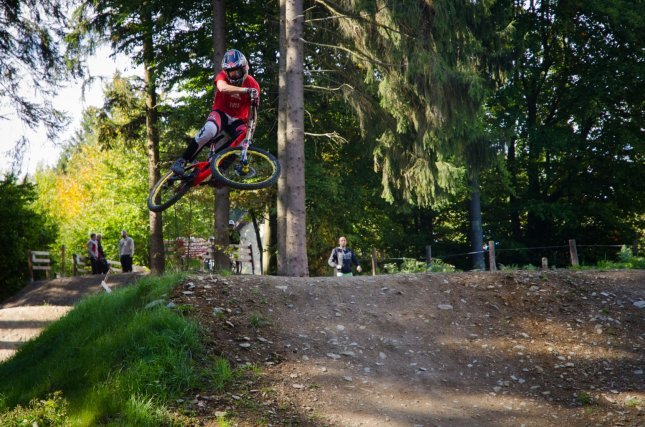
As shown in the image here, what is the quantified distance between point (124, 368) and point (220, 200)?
990 centimetres

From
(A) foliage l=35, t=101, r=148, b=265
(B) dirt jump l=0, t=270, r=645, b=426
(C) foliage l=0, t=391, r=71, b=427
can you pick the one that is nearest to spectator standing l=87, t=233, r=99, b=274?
(A) foliage l=35, t=101, r=148, b=265

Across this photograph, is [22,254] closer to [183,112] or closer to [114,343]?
[183,112]

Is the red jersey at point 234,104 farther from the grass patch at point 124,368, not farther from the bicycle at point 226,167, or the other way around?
the grass patch at point 124,368

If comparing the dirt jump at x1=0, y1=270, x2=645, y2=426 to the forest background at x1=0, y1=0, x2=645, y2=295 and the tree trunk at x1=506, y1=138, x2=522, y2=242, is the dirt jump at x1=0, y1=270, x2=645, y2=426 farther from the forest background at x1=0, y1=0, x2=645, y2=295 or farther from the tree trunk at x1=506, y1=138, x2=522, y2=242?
the tree trunk at x1=506, y1=138, x2=522, y2=242

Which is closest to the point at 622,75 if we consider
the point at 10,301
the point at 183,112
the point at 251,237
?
the point at 183,112

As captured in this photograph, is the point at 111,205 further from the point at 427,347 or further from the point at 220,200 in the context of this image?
the point at 427,347

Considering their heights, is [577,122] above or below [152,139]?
above

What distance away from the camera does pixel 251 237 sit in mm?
67000

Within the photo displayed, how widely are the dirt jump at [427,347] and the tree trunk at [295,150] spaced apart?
2.87 metres

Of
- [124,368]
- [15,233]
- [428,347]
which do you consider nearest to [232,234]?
[428,347]

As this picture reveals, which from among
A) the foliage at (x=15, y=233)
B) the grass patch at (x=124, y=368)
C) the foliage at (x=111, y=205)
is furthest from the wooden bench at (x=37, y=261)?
the grass patch at (x=124, y=368)

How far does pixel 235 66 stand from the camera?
30.4 ft

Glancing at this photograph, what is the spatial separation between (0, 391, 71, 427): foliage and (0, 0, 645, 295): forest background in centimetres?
907

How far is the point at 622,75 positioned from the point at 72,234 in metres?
33.4
